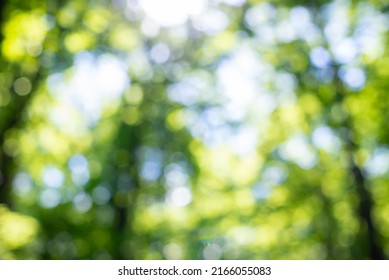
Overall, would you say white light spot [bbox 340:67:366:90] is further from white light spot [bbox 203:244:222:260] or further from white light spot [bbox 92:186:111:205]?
white light spot [bbox 92:186:111:205]

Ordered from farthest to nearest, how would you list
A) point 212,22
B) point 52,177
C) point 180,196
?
point 180,196 < point 52,177 < point 212,22

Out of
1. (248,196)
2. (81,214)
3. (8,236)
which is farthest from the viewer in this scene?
(248,196)

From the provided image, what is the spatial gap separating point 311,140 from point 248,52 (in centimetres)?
179

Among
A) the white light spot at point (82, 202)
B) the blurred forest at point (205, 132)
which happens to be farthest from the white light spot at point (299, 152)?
the white light spot at point (82, 202)

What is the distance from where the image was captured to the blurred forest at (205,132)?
759 centimetres

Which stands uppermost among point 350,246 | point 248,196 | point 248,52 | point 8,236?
point 248,52

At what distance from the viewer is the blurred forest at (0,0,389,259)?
24.9 feet

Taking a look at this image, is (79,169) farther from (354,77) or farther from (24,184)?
(354,77)

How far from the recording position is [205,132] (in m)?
9.51

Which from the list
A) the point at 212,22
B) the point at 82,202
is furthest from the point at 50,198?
the point at 212,22

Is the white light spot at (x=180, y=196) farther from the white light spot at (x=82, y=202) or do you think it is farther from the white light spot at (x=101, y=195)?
the white light spot at (x=82, y=202)
